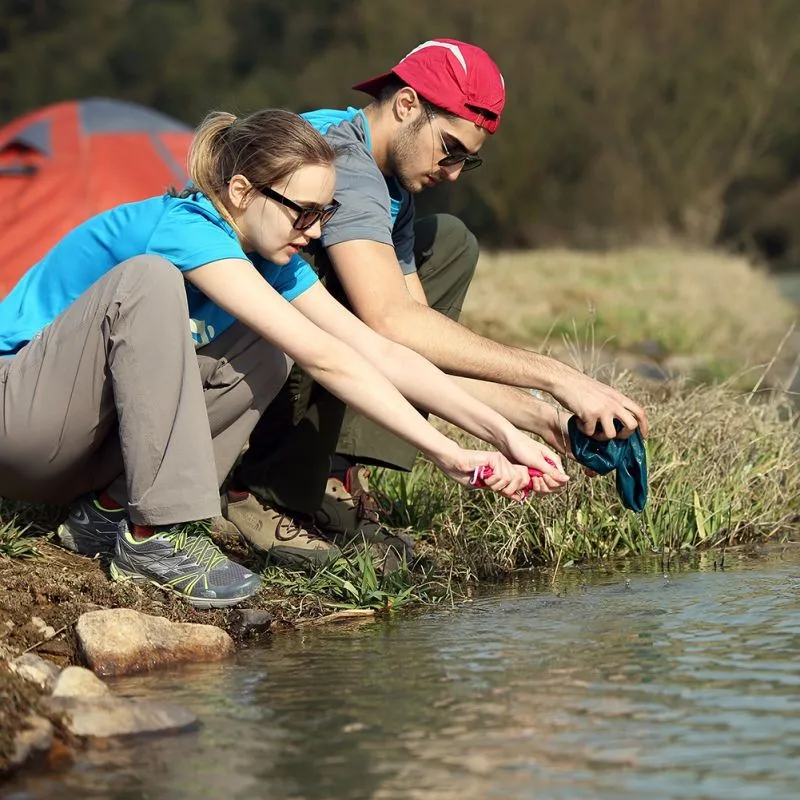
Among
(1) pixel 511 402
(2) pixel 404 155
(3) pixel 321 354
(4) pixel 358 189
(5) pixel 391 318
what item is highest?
(2) pixel 404 155

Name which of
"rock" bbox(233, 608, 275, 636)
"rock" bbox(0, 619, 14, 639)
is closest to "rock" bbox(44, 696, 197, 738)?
"rock" bbox(0, 619, 14, 639)

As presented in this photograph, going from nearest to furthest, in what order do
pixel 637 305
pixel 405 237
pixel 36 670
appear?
pixel 36 670 → pixel 405 237 → pixel 637 305

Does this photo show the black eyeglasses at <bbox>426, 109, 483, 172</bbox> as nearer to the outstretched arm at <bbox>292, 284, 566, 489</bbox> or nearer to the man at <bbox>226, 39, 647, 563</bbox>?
the man at <bbox>226, 39, 647, 563</bbox>

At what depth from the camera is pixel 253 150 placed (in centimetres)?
356

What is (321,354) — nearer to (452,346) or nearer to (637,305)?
(452,346)

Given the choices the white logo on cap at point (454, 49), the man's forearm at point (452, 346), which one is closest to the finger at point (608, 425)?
the man's forearm at point (452, 346)

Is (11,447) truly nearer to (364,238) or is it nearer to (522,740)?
(364,238)

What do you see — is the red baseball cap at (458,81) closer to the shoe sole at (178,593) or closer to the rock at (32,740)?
the shoe sole at (178,593)

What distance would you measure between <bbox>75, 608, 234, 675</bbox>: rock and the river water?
80 mm

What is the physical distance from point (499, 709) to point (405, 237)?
1.91 m

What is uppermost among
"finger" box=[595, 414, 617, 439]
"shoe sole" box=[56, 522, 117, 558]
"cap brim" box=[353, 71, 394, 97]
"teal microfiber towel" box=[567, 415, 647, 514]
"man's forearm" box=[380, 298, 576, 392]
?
"cap brim" box=[353, 71, 394, 97]

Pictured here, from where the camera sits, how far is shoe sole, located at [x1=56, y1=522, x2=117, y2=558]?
384 centimetres

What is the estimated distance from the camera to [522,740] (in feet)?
8.47

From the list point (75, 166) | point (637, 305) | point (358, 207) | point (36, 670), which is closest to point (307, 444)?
point (358, 207)
